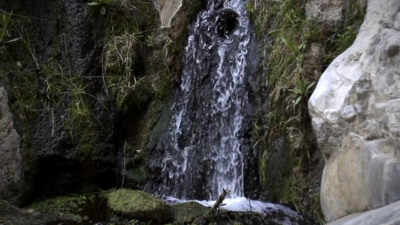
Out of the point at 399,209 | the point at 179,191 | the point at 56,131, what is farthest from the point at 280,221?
the point at 56,131

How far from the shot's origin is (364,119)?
297cm

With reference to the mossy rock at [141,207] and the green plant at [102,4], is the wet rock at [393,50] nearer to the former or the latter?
the mossy rock at [141,207]

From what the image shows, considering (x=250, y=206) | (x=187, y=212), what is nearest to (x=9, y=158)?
(x=187, y=212)

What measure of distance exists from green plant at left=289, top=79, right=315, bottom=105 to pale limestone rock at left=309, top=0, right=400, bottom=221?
0.74 meters

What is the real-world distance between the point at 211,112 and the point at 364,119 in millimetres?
2459

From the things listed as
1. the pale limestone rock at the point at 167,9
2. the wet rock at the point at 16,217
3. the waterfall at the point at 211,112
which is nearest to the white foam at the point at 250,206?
the waterfall at the point at 211,112

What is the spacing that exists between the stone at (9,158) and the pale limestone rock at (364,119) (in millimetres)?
2968

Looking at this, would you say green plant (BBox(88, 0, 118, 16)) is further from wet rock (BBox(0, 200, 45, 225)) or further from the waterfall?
wet rock (BBox(0, 200, 45, 225))

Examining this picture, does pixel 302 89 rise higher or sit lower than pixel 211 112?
higher

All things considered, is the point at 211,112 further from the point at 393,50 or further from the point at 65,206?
the point at 393,50

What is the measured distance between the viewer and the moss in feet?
14.3

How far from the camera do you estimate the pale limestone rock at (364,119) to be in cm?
268

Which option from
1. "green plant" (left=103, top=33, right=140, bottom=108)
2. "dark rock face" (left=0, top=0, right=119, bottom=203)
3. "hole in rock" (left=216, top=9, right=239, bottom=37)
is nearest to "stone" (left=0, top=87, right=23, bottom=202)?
"dark rock face" (left=0, top=0, right=119, bottom=203)

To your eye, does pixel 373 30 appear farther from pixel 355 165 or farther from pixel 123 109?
pixel 123 109
